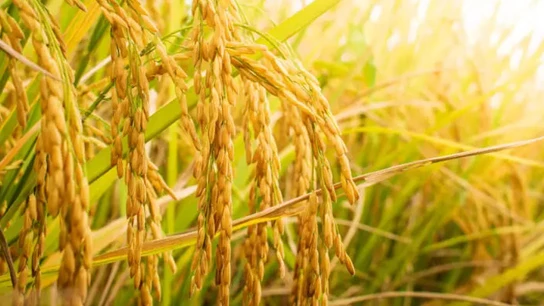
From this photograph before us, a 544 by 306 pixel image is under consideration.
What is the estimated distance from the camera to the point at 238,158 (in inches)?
41.3

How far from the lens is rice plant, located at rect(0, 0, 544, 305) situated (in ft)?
1.56

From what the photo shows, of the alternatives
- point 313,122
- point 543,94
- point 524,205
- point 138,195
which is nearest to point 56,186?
point 138,195

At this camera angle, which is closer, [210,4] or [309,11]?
[210,4]

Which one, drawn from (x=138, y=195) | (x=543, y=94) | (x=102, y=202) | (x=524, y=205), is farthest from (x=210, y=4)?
(x=543, y=94)

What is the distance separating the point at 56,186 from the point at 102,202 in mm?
695

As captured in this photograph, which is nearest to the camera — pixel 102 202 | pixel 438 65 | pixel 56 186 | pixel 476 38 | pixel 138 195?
pixel 56 186

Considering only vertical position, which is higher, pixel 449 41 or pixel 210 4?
pixel 449 41

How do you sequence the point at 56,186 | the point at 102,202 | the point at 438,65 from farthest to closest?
the point at 438,65
the point at 102,202
the point at 56,186

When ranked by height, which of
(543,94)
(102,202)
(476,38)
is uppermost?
(476,38)

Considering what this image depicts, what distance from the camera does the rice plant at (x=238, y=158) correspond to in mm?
476

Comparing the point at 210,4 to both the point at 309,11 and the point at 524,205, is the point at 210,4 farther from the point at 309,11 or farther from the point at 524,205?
the point at 524,205

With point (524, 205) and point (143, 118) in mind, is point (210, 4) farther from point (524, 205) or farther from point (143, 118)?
point (524, 205)

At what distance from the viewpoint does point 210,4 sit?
1.60 feet

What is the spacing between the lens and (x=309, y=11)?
2.18 ft
